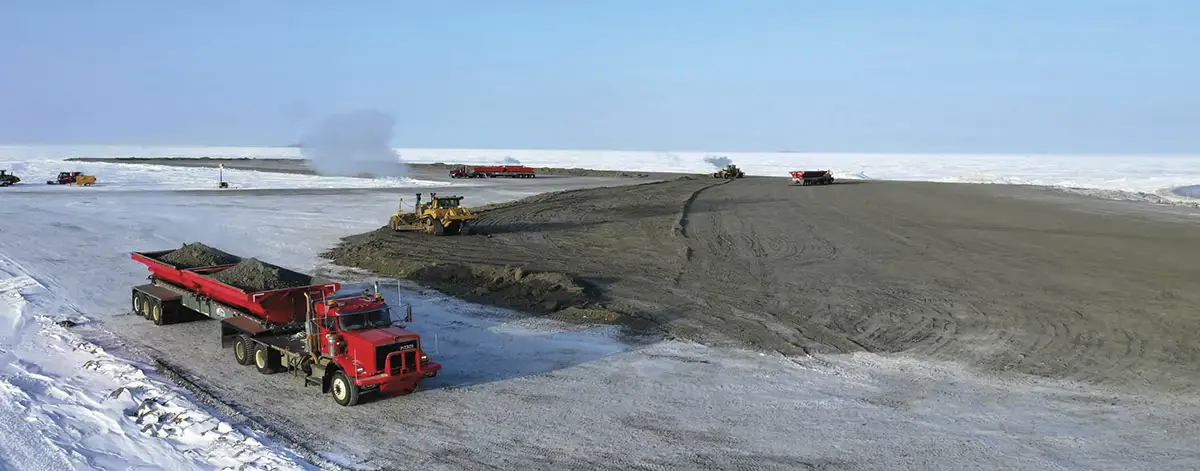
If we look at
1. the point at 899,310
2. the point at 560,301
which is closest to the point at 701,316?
the point at 560,301

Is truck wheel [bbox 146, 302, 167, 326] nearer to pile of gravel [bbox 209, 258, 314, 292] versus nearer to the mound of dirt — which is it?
pile of gravel [bbox 209, 258, 314, 292]

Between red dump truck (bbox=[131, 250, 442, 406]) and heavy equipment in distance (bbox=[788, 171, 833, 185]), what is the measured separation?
6307 cm

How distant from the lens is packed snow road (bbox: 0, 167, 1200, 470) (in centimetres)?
1233

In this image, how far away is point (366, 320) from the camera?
14.6m

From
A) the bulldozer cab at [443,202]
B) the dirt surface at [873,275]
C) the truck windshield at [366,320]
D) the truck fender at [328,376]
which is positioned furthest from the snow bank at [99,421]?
the bulldozer cab at [443,202]

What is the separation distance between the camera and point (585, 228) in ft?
126

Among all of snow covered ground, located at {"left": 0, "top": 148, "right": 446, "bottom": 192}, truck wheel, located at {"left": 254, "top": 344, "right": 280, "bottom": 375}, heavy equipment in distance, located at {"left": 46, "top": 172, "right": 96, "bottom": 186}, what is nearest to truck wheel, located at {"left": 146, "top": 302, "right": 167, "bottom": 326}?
truck wheel, located at {"left": 254, "top": 344, "right": 280, "bottom": 375}

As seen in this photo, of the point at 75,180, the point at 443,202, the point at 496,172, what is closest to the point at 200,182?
the point at 75,180

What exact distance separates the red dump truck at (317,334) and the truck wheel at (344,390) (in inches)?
0.6

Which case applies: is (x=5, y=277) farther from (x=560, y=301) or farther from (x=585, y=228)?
(x=585, y=228)

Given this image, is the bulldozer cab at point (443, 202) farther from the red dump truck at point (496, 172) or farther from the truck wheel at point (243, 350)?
the red dump truck at point (496, 172)

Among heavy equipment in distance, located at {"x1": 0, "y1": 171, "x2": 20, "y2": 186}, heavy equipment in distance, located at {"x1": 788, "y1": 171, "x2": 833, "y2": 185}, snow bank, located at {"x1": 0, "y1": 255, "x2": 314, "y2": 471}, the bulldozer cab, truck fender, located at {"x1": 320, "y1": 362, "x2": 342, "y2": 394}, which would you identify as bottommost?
snow bank, located at {"x1": 0, "y1": 255, "x2": 314, "y2": 471}

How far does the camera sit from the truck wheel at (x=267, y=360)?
51.3 ft

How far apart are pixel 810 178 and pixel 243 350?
217 feet
